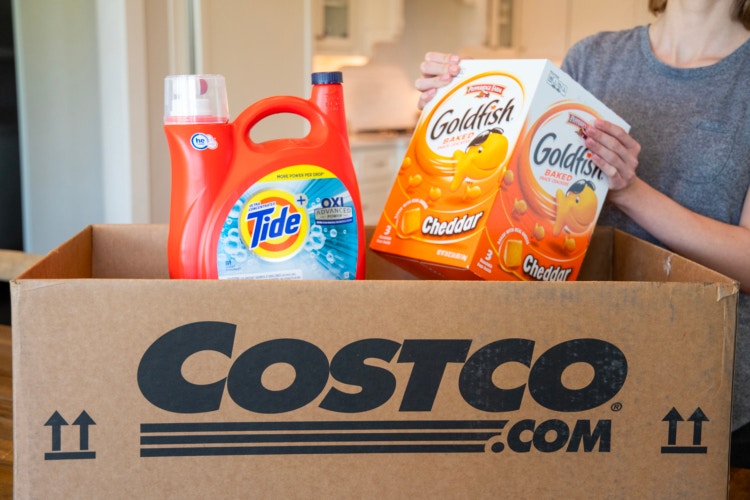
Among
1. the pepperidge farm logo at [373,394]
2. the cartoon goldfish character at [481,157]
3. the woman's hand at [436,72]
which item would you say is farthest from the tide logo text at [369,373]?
the woman's hand at [436,72]

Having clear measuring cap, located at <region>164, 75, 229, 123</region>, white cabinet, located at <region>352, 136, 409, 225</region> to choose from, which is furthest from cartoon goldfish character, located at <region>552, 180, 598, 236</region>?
white cabinet, located at <region>352, 136, 409, 225</region>

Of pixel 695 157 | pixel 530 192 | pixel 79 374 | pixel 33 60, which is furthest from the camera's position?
pixel 33 60

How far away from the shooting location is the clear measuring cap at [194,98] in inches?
26.4

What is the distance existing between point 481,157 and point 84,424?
16.8 inches

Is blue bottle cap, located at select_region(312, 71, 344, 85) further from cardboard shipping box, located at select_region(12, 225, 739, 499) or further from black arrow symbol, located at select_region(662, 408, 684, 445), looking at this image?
black arrow symbol, located at select_region(662, 408, 684, 445)

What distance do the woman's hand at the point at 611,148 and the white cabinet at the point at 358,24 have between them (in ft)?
9.41

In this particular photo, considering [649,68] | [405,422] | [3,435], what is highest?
[649,68]

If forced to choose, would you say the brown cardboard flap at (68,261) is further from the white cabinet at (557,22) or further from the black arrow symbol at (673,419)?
the white cabinet at (557,22)

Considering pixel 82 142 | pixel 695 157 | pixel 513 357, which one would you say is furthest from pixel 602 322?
pixel 82 142

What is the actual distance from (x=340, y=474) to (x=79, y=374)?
0.69ft

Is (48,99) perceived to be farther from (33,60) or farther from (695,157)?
(695,157)

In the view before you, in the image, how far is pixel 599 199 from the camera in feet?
2.68

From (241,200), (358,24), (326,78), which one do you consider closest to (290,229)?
(241,200)

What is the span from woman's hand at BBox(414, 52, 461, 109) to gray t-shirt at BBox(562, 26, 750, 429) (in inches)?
15.2
